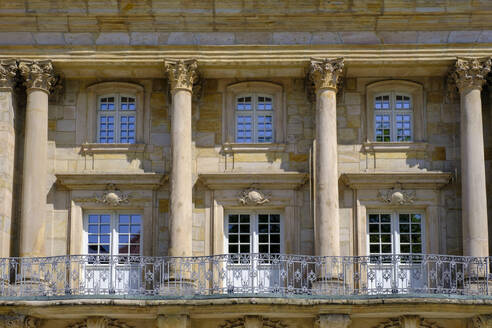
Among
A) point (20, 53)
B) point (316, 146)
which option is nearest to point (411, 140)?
point (316, 146)

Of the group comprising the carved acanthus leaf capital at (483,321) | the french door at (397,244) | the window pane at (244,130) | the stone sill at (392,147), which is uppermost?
the window pane at (244,130)

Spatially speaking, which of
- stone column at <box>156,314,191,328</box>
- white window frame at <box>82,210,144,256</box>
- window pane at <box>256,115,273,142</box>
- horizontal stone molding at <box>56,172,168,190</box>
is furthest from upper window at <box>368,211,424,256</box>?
white window frame at <box>82,210,144,256</box>

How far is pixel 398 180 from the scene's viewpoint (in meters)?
33.3

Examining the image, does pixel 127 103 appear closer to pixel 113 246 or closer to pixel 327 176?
pixel 113 246

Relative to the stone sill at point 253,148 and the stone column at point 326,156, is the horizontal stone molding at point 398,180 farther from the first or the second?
the stone sill at point 253,148

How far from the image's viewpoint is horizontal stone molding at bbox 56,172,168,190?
3331 centimetres

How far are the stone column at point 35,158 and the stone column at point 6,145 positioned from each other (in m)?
0.37

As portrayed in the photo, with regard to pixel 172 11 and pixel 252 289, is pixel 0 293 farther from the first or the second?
pixel 172 11

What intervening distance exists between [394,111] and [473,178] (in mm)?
2910

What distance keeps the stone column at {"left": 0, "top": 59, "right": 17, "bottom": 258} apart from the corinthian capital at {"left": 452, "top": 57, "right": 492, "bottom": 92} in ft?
34.7

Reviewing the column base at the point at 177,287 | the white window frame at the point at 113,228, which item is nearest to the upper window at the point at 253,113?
the white window frame at the point at 113,228

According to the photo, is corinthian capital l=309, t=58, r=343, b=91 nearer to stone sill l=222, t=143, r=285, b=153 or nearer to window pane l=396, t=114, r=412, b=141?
stone sill l=222, t=143, r=285, b=153

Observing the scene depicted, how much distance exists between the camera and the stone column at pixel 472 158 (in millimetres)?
32031

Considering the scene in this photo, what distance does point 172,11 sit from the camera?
33.2 meters
